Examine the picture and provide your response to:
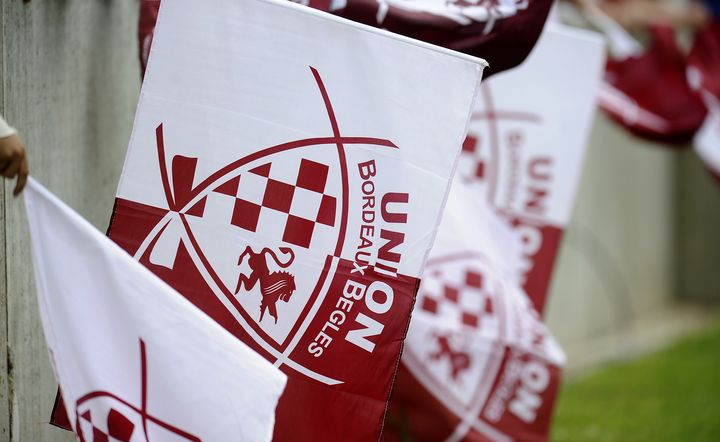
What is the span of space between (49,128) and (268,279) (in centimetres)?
101

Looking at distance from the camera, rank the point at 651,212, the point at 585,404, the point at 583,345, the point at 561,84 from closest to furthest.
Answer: the point at 561,84 < the point at 585,404 < the point at 583,345 < the point at 651,212

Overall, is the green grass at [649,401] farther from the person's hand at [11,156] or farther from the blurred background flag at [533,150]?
the person's hand at [11,156]

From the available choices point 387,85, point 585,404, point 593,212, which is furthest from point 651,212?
point 387,85

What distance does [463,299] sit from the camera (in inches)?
169

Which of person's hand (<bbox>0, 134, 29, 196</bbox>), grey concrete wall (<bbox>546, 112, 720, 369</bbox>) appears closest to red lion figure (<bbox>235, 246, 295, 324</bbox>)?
person's hand (<bbox>0, 134, 29, 196</bbox>)

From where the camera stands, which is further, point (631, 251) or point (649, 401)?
point (631, 251)

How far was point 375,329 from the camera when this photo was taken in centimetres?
270

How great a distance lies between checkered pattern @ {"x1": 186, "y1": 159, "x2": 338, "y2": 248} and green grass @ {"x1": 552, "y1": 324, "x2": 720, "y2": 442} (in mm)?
3914

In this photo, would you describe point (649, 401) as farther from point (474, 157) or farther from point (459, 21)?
point (459, 21)

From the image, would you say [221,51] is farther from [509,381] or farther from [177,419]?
[509,381]

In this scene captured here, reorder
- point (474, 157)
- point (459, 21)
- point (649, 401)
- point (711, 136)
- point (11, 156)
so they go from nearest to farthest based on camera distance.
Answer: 1. point (11, 156)
2. point (459, 21)
3. point (474, 157)
4. point (711, 136)
5. point (649, 401)

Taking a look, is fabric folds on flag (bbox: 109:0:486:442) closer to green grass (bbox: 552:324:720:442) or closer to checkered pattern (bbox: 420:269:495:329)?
checkered pattern (bbox: 420:269:495:329)

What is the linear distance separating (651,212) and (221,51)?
9184 mm

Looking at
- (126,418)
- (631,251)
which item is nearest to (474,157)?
(126,418)
